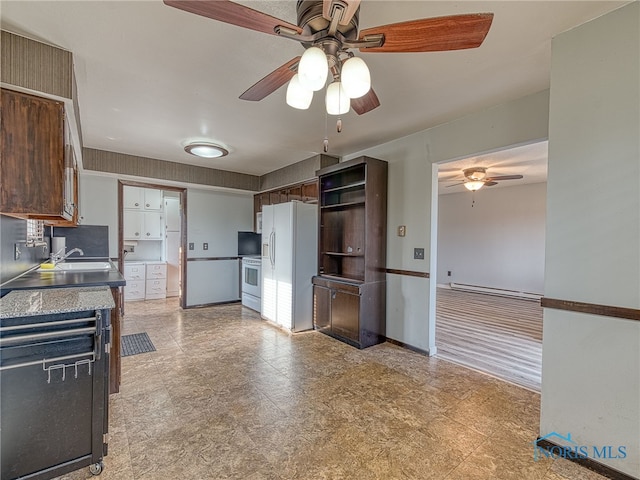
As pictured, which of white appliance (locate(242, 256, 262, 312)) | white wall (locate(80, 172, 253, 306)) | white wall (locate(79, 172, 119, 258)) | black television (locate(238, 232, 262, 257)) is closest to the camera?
white wall (locate(79, 172, 119, 258))

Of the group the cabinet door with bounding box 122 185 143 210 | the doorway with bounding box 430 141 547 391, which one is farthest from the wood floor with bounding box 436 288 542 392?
the cabinet door with bounding box 122 185 143 210

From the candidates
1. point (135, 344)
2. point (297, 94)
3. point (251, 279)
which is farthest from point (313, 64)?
point (251, 279)

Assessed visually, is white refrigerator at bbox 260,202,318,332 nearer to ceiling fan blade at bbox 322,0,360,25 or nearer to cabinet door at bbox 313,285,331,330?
cabinet door at bbox 313,285,331,330

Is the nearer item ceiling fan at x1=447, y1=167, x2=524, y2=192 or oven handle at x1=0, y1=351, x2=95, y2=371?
oven handle at x1=0, y1=351, x2=95, y2=371

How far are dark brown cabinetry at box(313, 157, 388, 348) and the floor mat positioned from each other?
208cm

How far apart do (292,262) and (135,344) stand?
2.10 m

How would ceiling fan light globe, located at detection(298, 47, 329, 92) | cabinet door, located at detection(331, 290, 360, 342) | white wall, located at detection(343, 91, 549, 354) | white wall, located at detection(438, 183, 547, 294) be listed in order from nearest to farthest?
ceiling fan light globe, located at detection(298, 47, 329, 92) < white wall, located at detection(343, 91, 549, 354) < cabinet door, located at detection(331, 290, 360, 342) < white wall, located at detection(438, 183, 547, 294)

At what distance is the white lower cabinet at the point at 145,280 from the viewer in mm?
5945

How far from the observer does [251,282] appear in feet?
17.4

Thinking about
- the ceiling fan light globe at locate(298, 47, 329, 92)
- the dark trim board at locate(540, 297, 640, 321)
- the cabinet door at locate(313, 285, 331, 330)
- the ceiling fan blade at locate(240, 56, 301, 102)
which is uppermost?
the ceiling fan blade at locate(240, 56, 301, 102)

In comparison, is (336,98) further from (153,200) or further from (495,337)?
(153,200)

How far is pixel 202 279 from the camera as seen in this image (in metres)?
5.56

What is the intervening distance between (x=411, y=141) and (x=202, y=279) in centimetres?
427

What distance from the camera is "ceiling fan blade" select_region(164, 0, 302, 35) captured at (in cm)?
113
